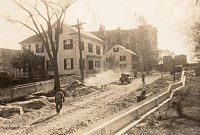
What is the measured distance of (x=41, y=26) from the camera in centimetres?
2864

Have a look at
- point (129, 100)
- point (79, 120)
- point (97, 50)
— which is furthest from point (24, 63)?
point (79, 120)

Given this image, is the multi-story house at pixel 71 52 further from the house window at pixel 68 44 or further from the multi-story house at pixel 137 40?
the multi-story house at pixel 137 40

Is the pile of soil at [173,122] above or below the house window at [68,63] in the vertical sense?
below

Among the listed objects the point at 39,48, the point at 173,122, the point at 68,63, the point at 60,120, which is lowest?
the point at 60,120

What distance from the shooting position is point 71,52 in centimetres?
4234

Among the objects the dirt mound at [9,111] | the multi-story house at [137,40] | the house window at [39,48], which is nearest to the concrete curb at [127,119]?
the dirt mound at [9,111]

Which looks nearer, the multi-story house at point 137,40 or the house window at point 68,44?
the house window at point 68,44

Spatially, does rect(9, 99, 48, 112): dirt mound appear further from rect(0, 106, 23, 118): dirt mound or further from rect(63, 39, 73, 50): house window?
rect(63, 39, 73, 50): house window

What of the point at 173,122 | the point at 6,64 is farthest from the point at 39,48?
the point at 173,122

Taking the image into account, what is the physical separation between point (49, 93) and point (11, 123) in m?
11.8

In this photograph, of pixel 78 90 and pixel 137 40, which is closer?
pixel 78 90

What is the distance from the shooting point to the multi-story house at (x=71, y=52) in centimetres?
4206

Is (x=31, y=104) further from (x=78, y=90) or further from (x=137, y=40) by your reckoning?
(x=137, y=40)

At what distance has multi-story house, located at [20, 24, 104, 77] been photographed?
42.1 metres
